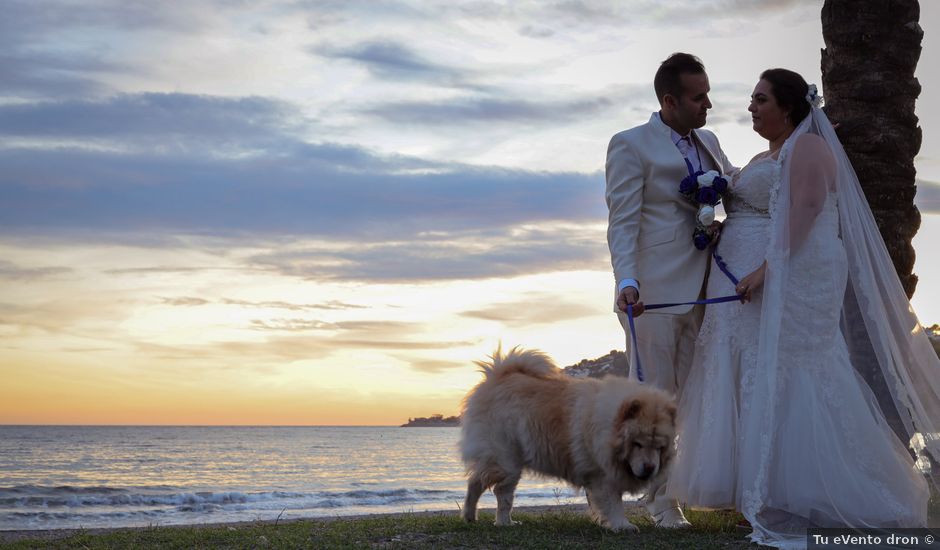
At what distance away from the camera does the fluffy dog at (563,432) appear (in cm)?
504

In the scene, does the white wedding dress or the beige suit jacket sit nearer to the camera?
the white wedding dress

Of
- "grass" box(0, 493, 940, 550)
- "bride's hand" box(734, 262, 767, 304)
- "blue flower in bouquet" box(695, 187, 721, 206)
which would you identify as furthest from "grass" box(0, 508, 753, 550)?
"blue flower in bouquet" box(695, 187, 721, 206)

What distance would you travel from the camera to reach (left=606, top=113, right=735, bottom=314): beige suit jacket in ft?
17.5

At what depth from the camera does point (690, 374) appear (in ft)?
18.3

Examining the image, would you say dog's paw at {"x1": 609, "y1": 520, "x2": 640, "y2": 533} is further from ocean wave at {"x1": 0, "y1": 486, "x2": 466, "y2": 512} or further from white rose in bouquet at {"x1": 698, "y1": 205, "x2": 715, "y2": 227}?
ocean wave at {"x1": 0, "y1": 486, "x2": 466, "y2": 512}

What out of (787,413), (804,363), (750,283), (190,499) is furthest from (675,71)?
(190,499)

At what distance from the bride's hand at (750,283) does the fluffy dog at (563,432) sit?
0.79 m

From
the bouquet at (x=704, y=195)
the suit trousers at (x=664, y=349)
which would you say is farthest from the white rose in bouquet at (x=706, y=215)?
the suit trousers at (x=664, y=349)

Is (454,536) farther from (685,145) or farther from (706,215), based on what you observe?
(685,145)

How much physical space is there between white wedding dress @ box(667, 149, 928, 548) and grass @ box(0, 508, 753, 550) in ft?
1.06

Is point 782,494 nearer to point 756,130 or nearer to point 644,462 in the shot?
point 644,462

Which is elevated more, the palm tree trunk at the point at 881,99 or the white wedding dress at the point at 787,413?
the palm tree trunk at the point at 881,99

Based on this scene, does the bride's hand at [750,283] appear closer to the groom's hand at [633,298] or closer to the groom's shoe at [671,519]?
the groom's hand at [633,298]

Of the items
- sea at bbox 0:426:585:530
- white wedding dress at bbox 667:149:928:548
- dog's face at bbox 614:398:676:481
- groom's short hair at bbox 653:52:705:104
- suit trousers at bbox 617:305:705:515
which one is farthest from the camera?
sea at bbox 0:426:585:530
